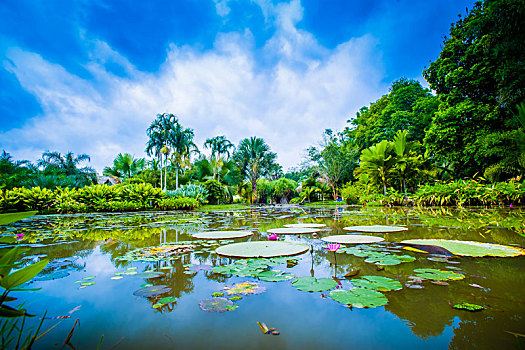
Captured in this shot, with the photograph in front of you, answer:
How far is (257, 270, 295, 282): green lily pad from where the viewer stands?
1.32 metres

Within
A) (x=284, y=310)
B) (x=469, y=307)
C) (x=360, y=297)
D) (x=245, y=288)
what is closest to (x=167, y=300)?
(x=245, y=288)

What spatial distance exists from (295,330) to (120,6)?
1466 centimetres

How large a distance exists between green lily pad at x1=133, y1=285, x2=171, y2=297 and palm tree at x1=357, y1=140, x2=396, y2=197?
423 inches

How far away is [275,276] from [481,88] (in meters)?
13.6

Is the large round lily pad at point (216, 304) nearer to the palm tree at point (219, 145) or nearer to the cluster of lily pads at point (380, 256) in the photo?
the cluster of lily pads at point (380, 256)

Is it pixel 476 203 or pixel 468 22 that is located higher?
pixel 468 22

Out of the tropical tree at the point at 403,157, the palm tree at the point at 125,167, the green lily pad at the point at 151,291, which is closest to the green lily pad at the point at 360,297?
the green lily pad at the point at 151,291

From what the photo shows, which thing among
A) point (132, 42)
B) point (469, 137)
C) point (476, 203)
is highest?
point (132, 42)

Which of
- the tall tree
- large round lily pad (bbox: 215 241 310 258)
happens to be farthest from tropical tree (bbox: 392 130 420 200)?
large round lily pad (bbox: 215 241 310 258)

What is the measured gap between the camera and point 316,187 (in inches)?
847

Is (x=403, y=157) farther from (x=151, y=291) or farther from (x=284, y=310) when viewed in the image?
(x=151, y=291)

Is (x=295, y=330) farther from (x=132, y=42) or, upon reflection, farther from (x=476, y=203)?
(x=132, y=42)

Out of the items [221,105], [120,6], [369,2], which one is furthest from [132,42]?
[369,2]

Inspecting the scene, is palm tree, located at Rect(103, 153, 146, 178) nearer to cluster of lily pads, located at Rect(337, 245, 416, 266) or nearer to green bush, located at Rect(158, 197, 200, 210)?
green bush, located at Rect(158, 197, 200, 210)
